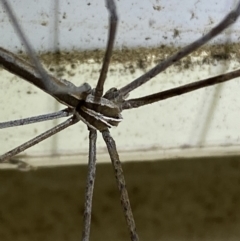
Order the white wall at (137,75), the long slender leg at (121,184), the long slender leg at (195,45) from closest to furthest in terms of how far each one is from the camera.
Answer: the long slender leg at (195,45) < the long slender leg at (121,184) < the white wall at (137,75)

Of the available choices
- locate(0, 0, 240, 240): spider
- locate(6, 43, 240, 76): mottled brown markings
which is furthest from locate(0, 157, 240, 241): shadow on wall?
locate(0, 0, 240, 240): spider

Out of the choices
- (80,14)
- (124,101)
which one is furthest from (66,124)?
(80,14)

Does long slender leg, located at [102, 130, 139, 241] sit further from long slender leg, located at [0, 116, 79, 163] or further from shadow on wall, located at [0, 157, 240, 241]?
shadow on wall, located at [0, 157, 240, 241]

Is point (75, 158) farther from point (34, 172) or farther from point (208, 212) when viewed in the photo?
point (208, 212)

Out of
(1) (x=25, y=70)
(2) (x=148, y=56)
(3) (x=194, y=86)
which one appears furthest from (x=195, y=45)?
(2) (x=148, y=56)

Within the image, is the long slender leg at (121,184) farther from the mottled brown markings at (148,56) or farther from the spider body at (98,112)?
the mottled brown markings at (148,56)

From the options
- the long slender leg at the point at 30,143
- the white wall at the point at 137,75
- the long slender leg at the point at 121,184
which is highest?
the white wall at the point at 137,75

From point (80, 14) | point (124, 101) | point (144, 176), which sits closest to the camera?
point (124, 101)

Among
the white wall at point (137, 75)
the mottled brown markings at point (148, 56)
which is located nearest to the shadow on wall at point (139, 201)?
the white wall at point (137, 75)
